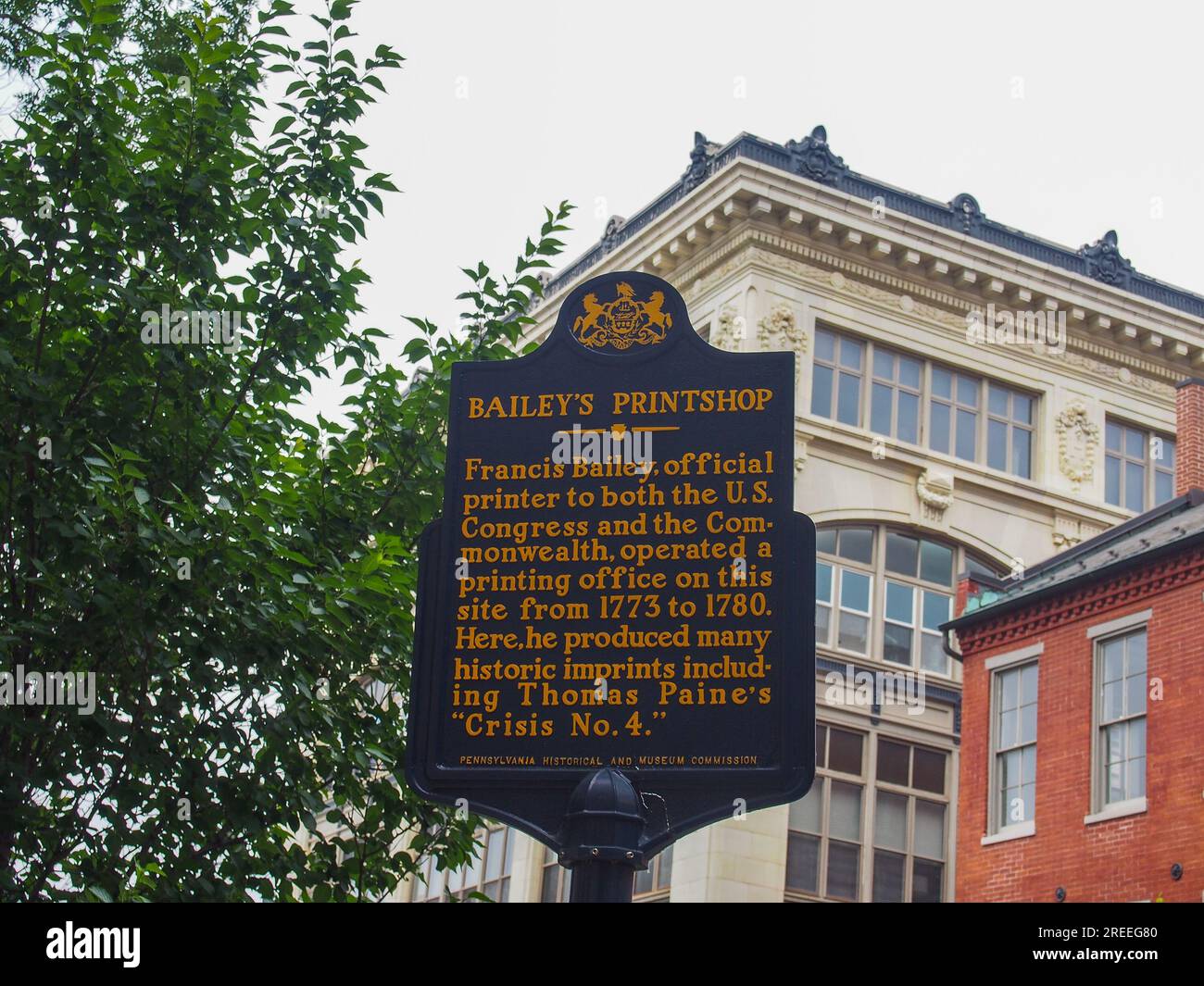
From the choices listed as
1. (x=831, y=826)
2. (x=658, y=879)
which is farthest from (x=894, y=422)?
(x=658, y=879)

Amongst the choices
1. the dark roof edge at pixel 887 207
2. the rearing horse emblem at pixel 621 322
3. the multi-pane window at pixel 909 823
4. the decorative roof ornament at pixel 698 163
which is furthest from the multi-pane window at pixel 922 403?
the rearing horse emblem at pixel 621 322

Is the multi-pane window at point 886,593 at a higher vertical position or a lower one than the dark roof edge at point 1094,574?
higher

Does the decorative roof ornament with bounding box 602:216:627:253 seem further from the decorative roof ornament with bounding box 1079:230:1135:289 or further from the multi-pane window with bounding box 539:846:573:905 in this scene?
the multi-pane window with bounding box 539:846:573:905

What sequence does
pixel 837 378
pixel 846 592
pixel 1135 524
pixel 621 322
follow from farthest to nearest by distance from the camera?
pixel 837 378, pixel 846 592, pixel 1135 524, pixel 621 322

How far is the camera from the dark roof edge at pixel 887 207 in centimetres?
3828

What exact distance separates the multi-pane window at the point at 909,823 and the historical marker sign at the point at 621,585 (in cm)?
2801

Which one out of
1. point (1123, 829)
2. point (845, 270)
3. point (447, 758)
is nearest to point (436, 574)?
point (447, 758)

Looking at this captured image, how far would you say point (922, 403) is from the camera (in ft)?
127

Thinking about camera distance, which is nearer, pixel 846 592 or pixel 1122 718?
pixel 1122 718

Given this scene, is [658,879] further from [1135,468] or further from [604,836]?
[604,836]

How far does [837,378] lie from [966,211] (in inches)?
233

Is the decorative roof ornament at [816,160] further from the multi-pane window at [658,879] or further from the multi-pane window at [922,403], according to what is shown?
the multi-pane window at [658,879]

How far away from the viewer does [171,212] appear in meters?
11.4

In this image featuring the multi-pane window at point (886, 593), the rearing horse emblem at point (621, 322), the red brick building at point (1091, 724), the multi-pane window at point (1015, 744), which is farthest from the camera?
the multi-pane window at point (886, 593)
